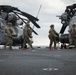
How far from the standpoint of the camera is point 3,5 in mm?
46156

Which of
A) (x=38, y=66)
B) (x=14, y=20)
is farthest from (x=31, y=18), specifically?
(x=38, y=66)

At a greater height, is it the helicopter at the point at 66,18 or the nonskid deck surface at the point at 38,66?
the helicopter at the point at 66,18

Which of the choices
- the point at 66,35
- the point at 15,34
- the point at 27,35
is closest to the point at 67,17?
the point at 66,35

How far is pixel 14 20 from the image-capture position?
4541 centimetres

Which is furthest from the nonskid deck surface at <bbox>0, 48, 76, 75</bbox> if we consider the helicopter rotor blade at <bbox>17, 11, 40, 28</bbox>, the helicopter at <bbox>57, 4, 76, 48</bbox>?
the helicopter rotor blade at <bbox>17, 11, 40, 28</bbox>

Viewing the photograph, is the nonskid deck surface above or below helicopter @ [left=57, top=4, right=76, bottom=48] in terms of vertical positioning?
below

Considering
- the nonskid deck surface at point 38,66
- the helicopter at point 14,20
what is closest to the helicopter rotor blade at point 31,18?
the helicopter at point 14,20

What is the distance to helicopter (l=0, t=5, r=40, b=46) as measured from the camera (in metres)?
42.7

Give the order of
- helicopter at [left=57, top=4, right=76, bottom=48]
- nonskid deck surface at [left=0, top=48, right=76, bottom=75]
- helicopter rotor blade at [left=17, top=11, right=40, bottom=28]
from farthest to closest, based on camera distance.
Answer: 1. helicopter rotor blade at [left=17, top=11, right=40, bottom=28]
2. helicopter at [left=57, top=4, right=76, bottom=48]
3. nonskid deck surface at [left=0, top=48, right=76, bottom=75]

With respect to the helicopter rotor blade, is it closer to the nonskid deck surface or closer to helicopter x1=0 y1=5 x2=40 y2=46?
helicopter x1=0 y1=5 x2=40 y2=46

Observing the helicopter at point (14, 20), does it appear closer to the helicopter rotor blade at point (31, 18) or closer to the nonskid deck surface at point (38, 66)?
the helicopter rotor blade at point (31, 18)

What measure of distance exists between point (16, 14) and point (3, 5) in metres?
1.82

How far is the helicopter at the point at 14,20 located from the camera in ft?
140

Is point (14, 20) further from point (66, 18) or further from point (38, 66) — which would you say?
point (38, 66)
